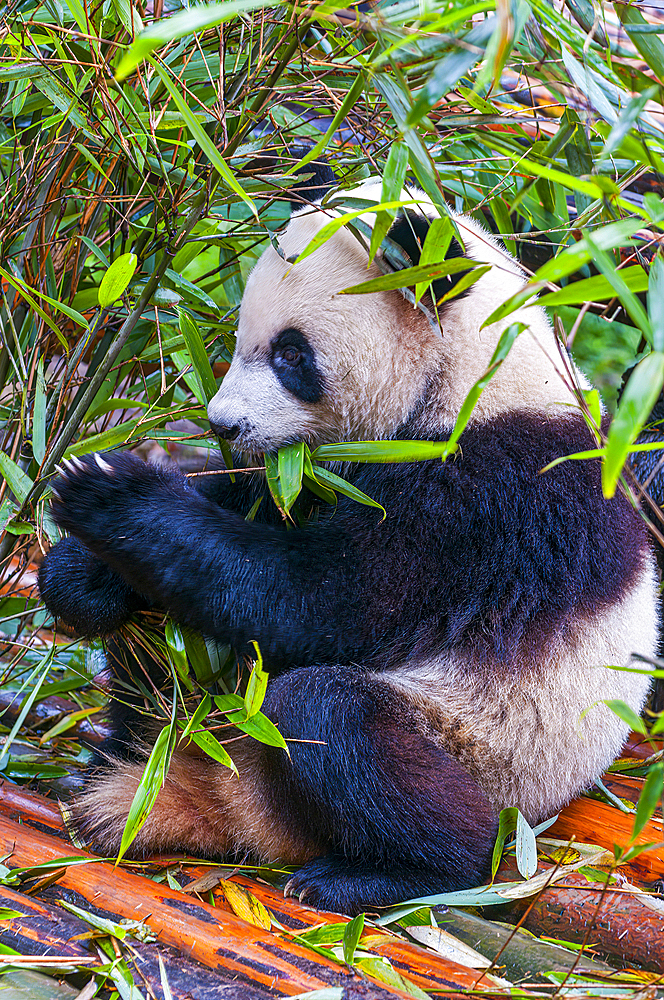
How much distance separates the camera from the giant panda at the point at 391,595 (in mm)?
1791

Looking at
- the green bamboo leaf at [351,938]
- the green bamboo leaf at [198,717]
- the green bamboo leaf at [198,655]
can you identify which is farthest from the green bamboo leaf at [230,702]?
the green bamboo leaf at [351,938]

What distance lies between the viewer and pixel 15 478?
2.04 metres

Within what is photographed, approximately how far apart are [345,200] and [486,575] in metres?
0.87

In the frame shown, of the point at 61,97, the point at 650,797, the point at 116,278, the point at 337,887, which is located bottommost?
the point at 337,887

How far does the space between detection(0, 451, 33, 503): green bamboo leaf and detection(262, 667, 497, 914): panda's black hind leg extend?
78 centimetres

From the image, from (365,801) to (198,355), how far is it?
41.7 inches

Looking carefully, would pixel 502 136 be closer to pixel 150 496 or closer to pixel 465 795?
pixel 150 496

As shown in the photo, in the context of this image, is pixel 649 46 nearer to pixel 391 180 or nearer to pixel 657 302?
pixel 391 180

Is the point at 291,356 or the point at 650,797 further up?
the point at 291,356

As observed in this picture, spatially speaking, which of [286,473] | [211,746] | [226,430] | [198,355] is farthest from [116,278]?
[211,746]

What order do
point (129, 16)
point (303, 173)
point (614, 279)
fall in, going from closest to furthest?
point (614, 279) → point (129, 16) → point (303, 173)

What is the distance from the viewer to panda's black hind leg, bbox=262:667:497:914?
176 centimetres

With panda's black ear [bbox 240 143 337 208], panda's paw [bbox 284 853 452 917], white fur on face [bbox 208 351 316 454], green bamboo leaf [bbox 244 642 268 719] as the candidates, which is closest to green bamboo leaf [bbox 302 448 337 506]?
white fur on face [bbox 208 351 316 454]

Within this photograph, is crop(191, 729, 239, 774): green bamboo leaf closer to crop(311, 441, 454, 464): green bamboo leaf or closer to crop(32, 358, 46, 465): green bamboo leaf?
crop(311, 441, 454, 464): green bamboo leaf
